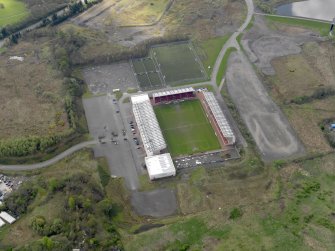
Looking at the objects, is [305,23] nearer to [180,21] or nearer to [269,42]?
[269,42]

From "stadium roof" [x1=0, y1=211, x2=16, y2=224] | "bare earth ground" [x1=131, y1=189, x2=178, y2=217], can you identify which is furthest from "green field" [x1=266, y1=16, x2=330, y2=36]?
"stadium roof" [x1=0, y1=211, x2=16, y2=224]

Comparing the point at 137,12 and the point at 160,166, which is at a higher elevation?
the point at 137,12

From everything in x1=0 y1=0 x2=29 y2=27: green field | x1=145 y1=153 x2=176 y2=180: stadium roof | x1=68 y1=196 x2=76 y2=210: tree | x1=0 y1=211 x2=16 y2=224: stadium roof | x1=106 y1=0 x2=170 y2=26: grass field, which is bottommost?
x1=145 y1=153 x2=176 y2=180: stadium roof

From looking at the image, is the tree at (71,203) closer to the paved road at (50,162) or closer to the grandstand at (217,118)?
the paved road at (50,162)

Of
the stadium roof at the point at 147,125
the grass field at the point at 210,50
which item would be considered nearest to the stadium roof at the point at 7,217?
the stadium roof at the point at 147,125

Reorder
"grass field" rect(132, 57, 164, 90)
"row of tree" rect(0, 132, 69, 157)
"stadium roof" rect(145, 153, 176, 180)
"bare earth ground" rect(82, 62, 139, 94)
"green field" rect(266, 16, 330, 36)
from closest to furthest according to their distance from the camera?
1. "stadium roof" rect(145, 153, 176, 180)
2. "row of tree" rect(0, 132, 69, 157)
3. "bare earth ground" rect(82, 62, 139, 94)
4. "grass field" rect(132, 57, 164, 90)
5. "green field" rect(266, 16, 330, 36)

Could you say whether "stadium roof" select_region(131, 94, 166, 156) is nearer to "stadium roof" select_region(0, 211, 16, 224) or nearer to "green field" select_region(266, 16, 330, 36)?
"stadium roof" select_region(0, 211, 16, 224)

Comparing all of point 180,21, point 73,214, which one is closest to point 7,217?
point 73,214
